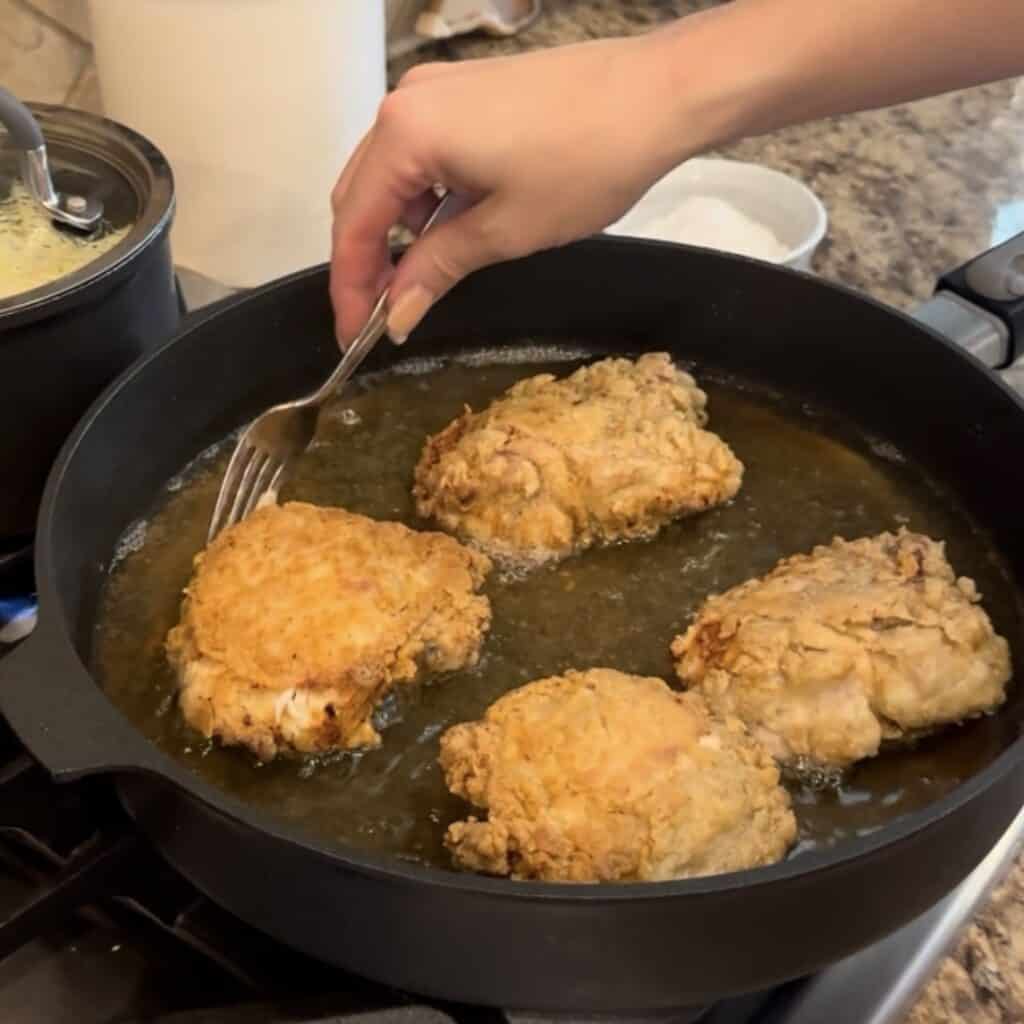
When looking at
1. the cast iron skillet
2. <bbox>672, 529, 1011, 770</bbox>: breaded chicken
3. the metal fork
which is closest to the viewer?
the cast iron skillet

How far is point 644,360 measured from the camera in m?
1.05

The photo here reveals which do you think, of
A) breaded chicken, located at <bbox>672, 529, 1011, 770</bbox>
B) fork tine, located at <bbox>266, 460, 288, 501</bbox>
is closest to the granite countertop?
breaded chicken, located at <bbox>672, 529, 1011, 770</bbox>

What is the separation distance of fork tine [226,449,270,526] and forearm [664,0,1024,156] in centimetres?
41

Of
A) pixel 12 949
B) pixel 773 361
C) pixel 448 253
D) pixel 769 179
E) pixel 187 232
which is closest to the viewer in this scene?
pixel 12 949

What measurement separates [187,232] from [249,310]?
0.27 m

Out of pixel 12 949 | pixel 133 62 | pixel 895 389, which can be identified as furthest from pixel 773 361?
pixel 12 949

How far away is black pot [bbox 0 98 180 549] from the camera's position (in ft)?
2.70

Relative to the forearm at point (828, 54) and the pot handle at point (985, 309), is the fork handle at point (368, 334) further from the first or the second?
the pot handle at point (985, 309)

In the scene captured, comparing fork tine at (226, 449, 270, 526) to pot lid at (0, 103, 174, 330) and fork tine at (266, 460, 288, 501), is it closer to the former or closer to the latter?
fork tine at (266, 460, 288, 501)

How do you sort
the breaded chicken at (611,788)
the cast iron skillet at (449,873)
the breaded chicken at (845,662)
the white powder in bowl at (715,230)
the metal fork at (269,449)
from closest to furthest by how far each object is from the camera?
the cast iron skillet at (449,873) < the breaded chicken at (611,788) < the breaded chicken at (845,662) < the metal fork at (269,449) < the white powder in bowl at (715,230)

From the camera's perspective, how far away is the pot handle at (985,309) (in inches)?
41.0

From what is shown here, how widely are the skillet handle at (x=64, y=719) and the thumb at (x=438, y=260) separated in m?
0.34

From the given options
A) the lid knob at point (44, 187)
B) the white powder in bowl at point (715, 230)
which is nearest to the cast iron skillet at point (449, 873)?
the lid knob at point (44, 187)

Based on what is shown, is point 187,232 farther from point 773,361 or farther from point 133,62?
point 773,361
